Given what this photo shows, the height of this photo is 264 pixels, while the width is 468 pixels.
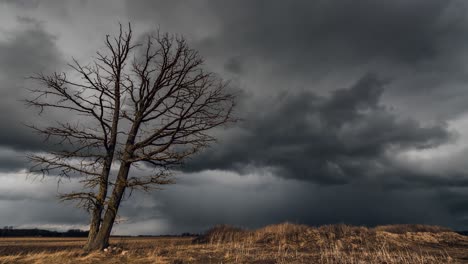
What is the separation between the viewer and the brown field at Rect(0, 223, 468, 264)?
1254 centimetres

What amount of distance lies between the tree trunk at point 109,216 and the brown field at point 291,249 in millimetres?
910

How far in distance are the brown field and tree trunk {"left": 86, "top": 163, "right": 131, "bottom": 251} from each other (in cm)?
91

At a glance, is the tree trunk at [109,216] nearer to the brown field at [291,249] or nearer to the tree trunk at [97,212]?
the tree trunk at [97,212]

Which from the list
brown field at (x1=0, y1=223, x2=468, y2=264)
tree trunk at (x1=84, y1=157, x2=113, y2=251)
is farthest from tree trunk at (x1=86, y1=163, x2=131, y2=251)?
brown field at (x1=0, y1=223, x2=468, y2=264)

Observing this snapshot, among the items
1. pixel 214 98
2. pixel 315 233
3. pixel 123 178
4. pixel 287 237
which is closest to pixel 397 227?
pixel 315 233

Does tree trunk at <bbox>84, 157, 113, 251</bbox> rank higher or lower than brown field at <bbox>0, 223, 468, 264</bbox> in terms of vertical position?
higher

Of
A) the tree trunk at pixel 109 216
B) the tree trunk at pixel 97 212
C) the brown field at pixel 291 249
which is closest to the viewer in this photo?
the brown field at pixel 291 249

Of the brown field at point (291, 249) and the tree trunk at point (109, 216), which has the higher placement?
the tree trunk at point (109, 216)

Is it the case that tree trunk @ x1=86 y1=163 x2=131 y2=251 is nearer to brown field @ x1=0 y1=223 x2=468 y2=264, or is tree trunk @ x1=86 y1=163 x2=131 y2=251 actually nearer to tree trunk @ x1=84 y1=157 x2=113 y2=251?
tree trunk @ x1=84 y1=157 x2=113 y2=251

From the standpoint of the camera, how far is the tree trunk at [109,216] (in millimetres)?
15422

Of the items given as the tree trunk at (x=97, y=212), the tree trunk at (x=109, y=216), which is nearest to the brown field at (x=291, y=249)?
the tree trunk at (x=109, y=216)

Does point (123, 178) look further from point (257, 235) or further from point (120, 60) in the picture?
point (257, 235)

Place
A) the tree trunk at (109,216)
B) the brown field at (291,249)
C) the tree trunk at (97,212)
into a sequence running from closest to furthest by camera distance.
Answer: the brown field at (291,249) → the tree trunk at (109,216) → the tree trunk at (97,212)

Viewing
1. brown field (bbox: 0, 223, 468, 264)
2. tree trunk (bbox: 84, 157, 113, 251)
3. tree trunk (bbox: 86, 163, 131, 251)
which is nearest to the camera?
brown field (bbox: 0, 223, 468, 264)
